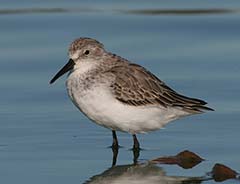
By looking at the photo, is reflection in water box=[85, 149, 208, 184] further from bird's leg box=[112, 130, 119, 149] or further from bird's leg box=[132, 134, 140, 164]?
bird's leg box=[112, 130, 119, 149]

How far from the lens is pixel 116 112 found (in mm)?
10680

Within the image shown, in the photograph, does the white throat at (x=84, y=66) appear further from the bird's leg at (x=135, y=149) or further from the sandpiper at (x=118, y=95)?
the bird's leg at (x=135, y=149)

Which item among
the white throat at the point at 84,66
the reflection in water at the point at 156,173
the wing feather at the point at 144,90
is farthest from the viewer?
the white throat at the point at 84,66

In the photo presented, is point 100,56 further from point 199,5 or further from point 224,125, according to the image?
point 199,5

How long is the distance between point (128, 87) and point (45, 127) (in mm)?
1246

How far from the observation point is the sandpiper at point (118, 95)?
10656 millimetres

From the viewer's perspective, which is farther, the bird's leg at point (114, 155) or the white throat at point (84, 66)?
the white throat at point (84, 66)

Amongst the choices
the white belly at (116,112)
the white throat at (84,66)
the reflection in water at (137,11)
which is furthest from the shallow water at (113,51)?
the white throat at (84,66)

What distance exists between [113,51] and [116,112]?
3.91m

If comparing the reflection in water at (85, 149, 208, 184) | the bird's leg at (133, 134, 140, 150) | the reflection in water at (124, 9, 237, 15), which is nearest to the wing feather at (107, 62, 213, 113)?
the bird's leg at (133, 134, 140, 150)

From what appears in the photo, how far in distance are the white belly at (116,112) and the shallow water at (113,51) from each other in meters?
0.30

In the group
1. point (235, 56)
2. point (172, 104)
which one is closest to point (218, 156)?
point (172, 104)

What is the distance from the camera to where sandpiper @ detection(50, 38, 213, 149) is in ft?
35.0

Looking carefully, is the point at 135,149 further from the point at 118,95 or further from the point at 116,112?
the point at 118,95
